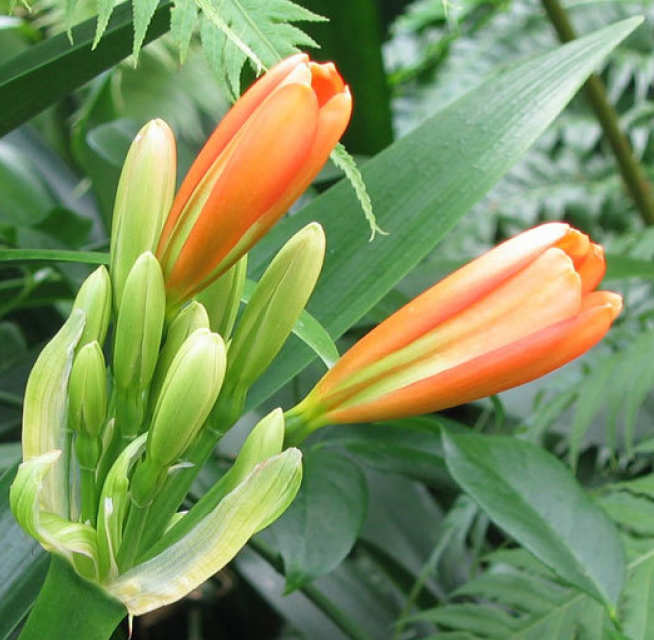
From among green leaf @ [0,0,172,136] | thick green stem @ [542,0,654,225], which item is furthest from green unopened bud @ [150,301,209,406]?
thick green stem @ [542,0,654,225]

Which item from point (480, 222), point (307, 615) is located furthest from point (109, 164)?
point (480, 222)

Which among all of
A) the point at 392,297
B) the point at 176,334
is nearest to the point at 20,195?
the point at 392,297

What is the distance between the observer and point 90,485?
297mm

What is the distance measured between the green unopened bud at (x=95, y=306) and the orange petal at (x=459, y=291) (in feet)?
0.27

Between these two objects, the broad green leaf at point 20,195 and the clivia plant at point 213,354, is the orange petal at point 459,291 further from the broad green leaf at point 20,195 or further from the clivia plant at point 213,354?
the broad green leaf at point 20,195

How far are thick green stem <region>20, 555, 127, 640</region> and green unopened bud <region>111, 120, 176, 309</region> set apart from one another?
0.10 m

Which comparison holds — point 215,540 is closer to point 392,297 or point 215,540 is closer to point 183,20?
point 183,20

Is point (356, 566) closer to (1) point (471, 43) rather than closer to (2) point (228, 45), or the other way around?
(2) point (228, 45)

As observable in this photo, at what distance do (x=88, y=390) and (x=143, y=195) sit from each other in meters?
0.07

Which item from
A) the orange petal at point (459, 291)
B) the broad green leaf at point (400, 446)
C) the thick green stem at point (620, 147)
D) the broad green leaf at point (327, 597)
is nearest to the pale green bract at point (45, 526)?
the orange petal at point (459, 291)

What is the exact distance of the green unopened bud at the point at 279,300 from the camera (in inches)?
12.2

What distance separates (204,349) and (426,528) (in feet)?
1.34

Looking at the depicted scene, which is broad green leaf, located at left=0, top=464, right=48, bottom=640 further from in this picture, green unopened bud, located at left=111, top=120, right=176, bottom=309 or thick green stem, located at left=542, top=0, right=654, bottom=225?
thick green stem, located at left=542, top=0, right=654, bottom=225

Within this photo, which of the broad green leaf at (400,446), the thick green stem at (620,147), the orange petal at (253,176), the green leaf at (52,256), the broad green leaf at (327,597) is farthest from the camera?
the thick green stem at (620,147)
